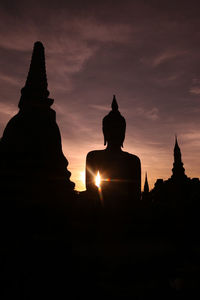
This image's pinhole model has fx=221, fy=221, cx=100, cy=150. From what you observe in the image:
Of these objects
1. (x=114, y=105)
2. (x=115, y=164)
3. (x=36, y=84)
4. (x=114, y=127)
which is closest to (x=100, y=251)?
(x=115, y=164)

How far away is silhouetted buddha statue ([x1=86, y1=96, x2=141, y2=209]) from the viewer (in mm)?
6090

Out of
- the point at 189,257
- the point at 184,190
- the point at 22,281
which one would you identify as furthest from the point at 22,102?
the point at 184,190

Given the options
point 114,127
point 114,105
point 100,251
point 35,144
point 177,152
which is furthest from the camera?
point 177,152

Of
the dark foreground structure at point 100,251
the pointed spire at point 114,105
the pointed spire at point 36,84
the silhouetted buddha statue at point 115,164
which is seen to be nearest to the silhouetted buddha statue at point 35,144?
the pointed spire at point 36,84

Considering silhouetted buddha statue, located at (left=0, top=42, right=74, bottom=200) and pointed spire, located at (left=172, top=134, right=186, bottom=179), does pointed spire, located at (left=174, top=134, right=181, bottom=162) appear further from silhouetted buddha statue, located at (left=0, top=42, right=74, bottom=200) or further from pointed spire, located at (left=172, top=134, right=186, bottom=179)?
silhouetted buddha statue, located at (left=0, top=42, right=74, bottom=200)

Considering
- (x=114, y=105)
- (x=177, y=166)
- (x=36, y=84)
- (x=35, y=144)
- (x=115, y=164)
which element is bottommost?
(x=115, y=164)

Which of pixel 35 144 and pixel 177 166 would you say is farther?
pixel 177 166

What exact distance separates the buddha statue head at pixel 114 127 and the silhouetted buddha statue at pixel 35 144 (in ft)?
15.9

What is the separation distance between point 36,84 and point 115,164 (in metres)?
8.42

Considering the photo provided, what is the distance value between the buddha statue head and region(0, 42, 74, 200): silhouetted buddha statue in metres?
4.85

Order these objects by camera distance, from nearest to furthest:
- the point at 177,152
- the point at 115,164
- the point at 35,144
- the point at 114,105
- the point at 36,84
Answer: the point at 115,164
the point at 114,105
the point at 35,144
the point at 36,84
the point at 177,152

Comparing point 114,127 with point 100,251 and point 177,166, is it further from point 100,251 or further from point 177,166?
point 177,166

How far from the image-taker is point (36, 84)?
40.6ft

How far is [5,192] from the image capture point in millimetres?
9383
